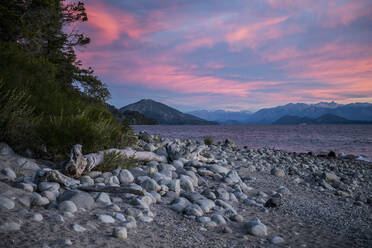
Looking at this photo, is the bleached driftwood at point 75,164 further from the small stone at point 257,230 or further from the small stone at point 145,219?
the small stone at point 257,230

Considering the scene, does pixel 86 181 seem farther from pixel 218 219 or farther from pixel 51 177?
pixel 218 219

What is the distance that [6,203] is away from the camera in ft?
7.59

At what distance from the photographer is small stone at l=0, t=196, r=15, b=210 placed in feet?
7.49

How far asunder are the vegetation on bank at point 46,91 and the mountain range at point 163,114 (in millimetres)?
110921

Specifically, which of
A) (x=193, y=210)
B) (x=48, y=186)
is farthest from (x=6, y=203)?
(x=193, y=210)

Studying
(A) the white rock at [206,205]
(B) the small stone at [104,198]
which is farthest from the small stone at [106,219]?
(A) the white rock at [206,205]

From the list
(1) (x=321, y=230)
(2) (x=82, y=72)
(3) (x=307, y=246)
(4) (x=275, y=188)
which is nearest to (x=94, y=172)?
(3) (x=307, y=246)

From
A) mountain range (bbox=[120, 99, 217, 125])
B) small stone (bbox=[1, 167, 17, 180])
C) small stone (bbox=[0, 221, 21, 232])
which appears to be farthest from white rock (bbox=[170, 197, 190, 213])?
mountain range (bbox=[120, 99, 217, 125])

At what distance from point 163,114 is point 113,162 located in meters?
140

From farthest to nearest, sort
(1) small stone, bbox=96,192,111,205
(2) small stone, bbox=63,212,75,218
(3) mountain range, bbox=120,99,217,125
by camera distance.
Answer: (3) mountain range, bbox=120,99,217,125
(1) small stone, bbox=96,192,111,205
(2) small stone, bbox=63,212,75,218

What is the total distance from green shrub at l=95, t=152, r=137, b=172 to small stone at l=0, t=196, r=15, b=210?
211 centimetres

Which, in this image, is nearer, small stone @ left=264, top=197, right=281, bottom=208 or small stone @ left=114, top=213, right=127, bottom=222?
small stone @ left=114, top=213, right=127, bottom=222

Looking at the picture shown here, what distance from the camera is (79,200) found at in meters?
2.81

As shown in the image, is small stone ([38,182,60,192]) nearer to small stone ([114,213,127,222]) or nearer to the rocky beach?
the rocky beach
